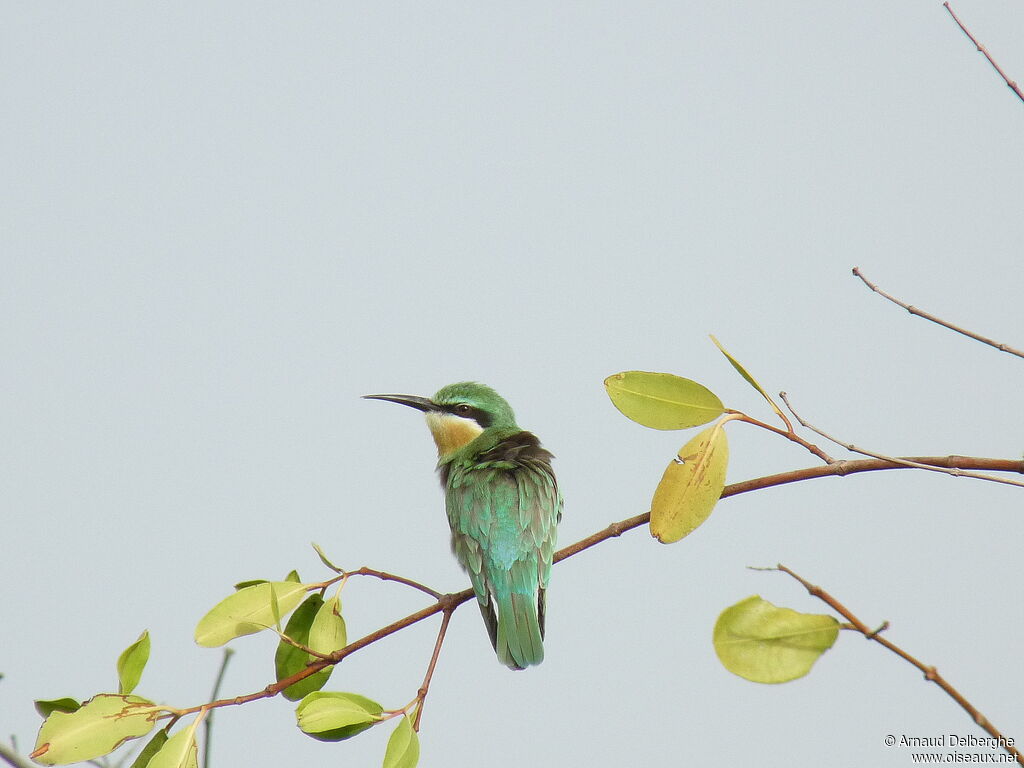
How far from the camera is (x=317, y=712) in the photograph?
3.41 feet

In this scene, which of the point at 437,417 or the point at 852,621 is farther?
the point at 437,417

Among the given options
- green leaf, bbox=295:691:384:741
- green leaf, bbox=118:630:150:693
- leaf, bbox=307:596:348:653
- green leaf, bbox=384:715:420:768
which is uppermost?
leaf, bbox=307:596:348:653

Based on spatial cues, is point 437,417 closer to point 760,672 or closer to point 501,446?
point 501,446

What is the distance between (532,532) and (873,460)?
0.90 m

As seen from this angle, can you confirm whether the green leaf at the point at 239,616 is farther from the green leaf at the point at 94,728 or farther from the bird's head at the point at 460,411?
the bird's head at the point at 460,411

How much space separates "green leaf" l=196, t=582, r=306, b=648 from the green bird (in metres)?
0.59

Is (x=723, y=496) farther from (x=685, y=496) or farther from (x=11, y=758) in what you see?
(x=11, y=758)

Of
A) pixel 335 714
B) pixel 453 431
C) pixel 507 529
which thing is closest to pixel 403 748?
pixel 335 714

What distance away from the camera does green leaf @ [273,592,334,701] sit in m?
1.21

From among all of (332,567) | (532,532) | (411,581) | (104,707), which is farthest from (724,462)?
(532,532)

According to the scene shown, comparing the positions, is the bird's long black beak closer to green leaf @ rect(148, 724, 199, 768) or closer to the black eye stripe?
the black eye stripe

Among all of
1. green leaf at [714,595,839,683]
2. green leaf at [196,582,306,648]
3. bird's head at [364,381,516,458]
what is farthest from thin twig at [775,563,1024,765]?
bird's head at [364,381,516,458]

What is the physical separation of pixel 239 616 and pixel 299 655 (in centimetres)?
12

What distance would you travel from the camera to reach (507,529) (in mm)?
1807
